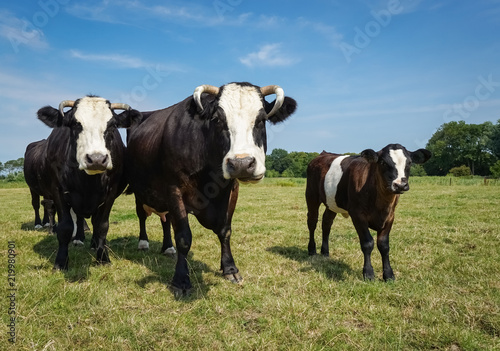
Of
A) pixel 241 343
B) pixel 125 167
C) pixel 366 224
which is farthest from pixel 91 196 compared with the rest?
pixel 366 224

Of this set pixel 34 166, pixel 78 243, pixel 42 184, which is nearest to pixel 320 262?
pixel 78 243

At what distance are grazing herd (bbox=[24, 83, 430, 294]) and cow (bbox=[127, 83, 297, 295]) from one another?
13mm

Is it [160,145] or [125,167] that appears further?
[125,167]

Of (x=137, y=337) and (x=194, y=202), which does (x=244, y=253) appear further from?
(x=137, y=337)

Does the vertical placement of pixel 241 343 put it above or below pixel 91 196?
below

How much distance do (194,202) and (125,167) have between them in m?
1.92

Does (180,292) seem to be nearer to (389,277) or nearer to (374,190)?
(389,277)

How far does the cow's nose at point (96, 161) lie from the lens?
4.42 m

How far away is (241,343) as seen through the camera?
121 inches

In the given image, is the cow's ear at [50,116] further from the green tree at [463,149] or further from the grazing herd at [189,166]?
the green tree at [463,149]

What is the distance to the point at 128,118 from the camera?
5691 millimetres

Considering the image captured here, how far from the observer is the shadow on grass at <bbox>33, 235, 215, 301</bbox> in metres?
4.89

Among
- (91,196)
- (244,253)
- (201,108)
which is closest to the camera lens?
(201,108)

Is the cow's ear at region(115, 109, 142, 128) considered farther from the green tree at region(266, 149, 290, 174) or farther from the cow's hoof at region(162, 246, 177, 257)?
the green tree at region(266, 149, 290, 174)
